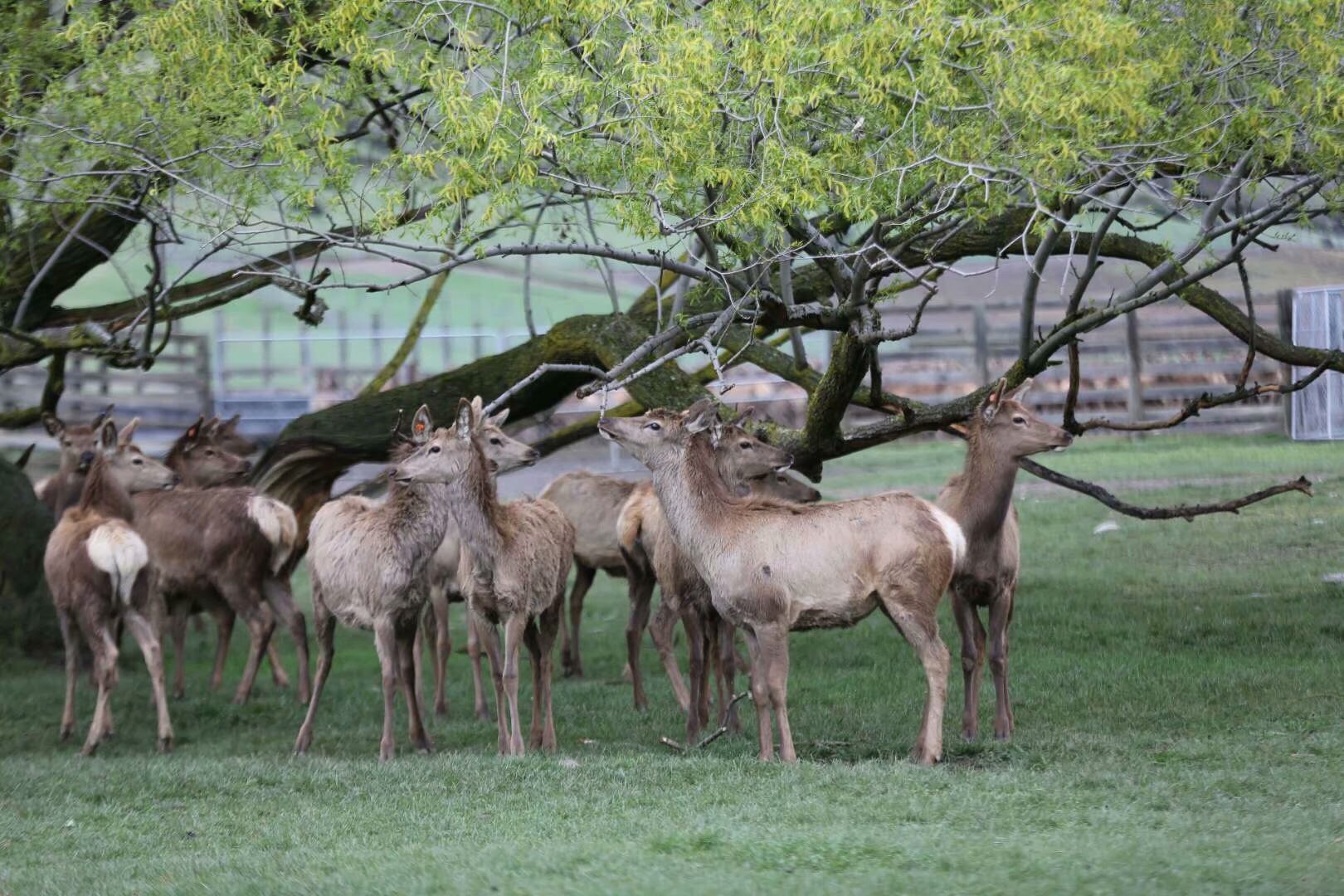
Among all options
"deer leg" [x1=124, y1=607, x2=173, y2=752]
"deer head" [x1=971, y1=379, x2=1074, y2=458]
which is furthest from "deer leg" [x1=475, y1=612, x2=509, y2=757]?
"deer head" [x1=971, y1=379, x2=1074, y2=458]

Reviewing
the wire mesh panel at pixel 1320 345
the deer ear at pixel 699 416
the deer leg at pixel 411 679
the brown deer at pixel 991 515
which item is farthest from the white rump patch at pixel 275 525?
the wire mesh panel at pixel 1320 345

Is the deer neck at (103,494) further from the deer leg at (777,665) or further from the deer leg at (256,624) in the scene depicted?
the deer leg at (777,665)

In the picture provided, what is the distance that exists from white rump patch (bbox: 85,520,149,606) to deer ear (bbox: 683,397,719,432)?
3.83 meters

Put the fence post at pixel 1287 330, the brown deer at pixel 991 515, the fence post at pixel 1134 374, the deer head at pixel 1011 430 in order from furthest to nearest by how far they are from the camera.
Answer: the fence post at pixel 1134 374, the fence post at pixel 1287 330, the deer head at pixel 1011 430, the brown deer at pixel 991 515

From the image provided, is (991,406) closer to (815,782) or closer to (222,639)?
(815,782)

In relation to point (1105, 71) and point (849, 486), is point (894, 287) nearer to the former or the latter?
point (1105, 71)

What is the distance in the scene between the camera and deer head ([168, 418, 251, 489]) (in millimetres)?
14141

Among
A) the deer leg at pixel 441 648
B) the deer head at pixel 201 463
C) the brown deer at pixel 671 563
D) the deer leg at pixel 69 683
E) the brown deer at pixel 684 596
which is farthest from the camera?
Result: the deer head at pixel 201 463

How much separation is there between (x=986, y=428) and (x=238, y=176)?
4.88 m

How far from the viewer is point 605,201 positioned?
364 inches

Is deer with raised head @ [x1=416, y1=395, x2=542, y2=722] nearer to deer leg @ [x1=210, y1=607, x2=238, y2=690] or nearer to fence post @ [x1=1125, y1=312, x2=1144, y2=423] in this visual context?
deer leg @ [x1=210, y1=607, x2=238, y2=690]

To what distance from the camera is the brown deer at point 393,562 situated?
948cm

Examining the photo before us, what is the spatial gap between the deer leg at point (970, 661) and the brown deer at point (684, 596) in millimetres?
1198

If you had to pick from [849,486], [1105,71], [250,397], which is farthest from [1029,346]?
[250,397]
